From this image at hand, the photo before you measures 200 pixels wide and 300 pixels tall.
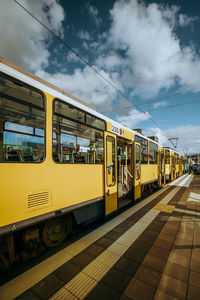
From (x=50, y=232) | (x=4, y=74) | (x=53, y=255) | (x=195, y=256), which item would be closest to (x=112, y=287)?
(x=53, y=255)

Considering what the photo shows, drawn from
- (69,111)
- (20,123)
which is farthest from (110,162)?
(20,123)

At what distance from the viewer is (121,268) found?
226 cm

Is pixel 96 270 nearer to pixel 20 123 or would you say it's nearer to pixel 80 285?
pixel 80 285

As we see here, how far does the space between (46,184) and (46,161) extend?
1.33ft

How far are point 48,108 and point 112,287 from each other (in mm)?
3033

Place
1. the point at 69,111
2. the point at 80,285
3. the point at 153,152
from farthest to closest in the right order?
the point at 153,152
the point at 69,111
the point at 80,285

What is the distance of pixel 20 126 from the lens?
7.34 ft

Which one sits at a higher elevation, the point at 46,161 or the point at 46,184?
the point at 46,161

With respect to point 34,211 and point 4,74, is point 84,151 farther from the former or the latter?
point 4,74

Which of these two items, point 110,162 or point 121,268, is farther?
point 110,162

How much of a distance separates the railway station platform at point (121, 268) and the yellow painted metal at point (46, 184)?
920 mm

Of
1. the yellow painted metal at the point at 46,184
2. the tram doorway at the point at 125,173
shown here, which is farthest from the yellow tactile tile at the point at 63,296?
the tram doorway at the point at 125,173

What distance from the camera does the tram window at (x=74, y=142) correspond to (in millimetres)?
2657

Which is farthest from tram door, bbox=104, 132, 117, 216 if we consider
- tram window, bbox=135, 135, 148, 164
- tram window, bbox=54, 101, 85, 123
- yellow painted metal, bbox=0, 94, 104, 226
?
tram window, bbox=135, 135, 148, 164
